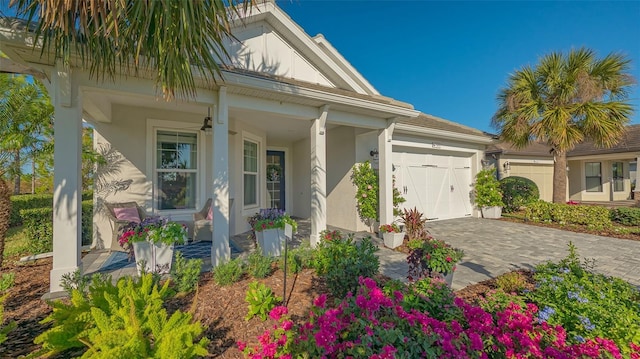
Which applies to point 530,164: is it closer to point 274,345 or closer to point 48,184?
point 274,345

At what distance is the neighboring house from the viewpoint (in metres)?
12.2

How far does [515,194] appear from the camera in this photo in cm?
1013

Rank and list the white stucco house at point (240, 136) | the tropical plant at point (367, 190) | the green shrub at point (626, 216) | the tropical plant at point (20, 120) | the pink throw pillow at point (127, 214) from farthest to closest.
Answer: the green shrub at point (626, 216) → the tropical plant at point (367, 190) → the pink throw pillow at point (127, 214) → the tropical plant at point (20, 120) → the white stucco house at point (240, 136)

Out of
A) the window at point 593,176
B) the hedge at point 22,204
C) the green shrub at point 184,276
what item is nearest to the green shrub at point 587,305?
the green shrub at point 184,276

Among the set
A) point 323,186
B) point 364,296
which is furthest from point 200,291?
point 323,186

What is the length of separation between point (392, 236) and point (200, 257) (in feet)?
12.7

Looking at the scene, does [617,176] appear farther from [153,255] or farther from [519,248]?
[153,255]

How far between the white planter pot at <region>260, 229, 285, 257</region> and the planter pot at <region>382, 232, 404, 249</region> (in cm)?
239

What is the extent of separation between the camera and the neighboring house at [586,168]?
1224 cm

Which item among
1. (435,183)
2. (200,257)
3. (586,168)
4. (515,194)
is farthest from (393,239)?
(586,168)

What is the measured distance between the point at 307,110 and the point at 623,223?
415 inches

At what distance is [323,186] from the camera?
539 centimetres

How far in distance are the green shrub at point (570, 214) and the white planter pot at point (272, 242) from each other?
874 centimetres

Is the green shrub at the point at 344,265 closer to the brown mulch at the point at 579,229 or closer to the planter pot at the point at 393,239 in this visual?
the planter pot at the point at 393,239
